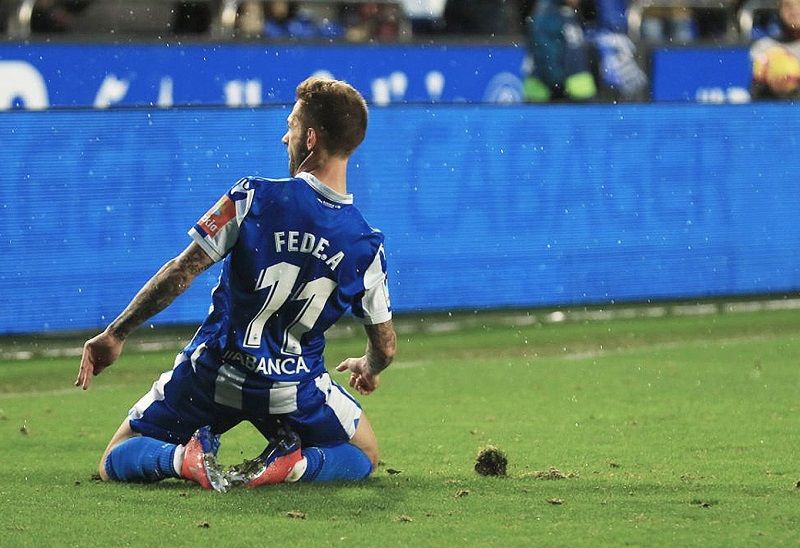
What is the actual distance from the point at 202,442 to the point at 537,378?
4073 millimetres

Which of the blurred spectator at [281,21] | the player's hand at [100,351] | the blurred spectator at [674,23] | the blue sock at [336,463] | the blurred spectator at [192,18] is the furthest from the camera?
the blurred spectator at [674,23]

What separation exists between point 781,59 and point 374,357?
955 centimetres

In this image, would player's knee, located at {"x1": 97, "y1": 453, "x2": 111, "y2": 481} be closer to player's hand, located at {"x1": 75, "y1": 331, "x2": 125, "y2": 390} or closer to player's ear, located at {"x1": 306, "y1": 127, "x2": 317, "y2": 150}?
player's hand, located at {"x1": 75, "y1": 331, "x2": 125, "y2": 390}

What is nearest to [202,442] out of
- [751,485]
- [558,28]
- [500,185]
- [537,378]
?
[751,485]

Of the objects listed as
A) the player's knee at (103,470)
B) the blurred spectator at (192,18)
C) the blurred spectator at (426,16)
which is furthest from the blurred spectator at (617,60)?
the player's knee at (103,470)

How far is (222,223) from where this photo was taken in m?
5.73

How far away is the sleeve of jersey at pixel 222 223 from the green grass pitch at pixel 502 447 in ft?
2.86

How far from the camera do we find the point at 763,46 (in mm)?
14836

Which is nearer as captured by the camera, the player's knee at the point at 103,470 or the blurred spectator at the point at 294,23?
the player's knee at the point at 103,470

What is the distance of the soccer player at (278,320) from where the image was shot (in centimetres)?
577

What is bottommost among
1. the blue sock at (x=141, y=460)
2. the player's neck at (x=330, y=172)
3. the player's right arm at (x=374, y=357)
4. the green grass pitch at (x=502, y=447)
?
the green grass pitch at (x=502, y=447)

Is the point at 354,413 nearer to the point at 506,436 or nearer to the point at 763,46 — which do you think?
the point at 506,436

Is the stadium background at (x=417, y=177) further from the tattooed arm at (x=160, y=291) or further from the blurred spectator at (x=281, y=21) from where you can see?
the tattooed arm at (x=160, y=291)

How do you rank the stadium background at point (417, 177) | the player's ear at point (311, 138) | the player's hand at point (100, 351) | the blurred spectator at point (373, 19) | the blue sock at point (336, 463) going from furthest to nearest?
the blurred spectator at point (373, 19), the stadium background at point (417, 177), the blue sock at point (336, 463), the player's ear at point (311, 138), the player's hand at point (100, 351)
